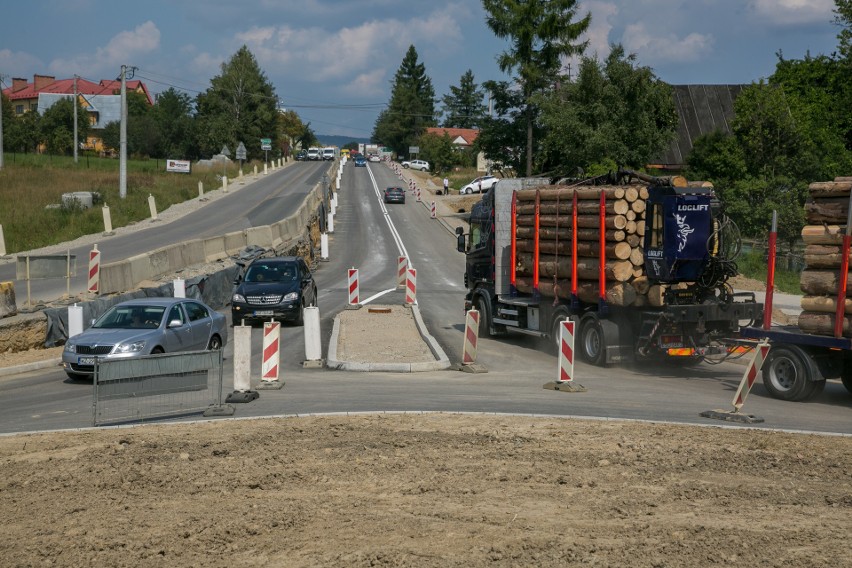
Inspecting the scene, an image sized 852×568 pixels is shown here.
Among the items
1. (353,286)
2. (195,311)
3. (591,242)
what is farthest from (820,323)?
(353,286)

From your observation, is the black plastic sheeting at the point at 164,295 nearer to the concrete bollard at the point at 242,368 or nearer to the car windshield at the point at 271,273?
the car windshield at the point at 271,273

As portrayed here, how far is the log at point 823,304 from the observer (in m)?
13.5

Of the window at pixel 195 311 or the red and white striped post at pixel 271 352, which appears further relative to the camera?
the window at pixel 195 311

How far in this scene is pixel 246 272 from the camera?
24.9 meters

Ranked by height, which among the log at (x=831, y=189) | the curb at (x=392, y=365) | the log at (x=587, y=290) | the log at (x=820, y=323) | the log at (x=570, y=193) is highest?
the log at (x=570, y=193)

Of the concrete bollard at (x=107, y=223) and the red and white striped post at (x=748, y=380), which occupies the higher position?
the concrete bollard at (x=107, y=223)

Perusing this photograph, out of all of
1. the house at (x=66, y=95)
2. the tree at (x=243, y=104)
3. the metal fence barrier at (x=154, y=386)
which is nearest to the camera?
the metal fence barrier at (x=154, y=386)

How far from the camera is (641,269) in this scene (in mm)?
17156

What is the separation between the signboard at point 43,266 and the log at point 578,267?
10.7 meters

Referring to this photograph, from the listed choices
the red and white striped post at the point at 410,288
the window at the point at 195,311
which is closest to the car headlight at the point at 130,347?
the window at the point at 195,311

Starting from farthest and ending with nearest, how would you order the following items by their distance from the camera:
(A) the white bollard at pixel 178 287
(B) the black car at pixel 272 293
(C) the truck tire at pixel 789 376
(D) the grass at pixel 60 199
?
(D) the grass at pixel 60 199 → (A) the white bollard at pixel 178 287 → (B) the black car at pixel 272 293 → (C) the truck tire at pixel 789 376

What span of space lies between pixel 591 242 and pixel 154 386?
9.09 metres

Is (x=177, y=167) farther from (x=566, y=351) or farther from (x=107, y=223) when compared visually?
(x=566, y=351)

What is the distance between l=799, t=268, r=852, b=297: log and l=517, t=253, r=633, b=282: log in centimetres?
360
